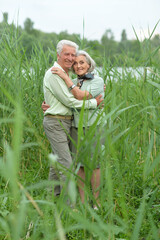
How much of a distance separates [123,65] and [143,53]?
1.09 meters

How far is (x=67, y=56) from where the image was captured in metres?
2.71

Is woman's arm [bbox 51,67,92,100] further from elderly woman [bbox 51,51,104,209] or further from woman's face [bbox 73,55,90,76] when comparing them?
woman's face [bbox 73,55,90,76]

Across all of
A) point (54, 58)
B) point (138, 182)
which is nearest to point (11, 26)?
point (54, 58)

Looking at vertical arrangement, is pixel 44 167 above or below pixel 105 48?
below

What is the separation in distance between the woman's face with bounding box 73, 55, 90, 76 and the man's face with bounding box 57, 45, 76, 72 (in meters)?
0.05

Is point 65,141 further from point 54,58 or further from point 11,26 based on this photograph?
point 11,26

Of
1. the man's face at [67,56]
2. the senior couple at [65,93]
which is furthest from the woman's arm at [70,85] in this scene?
the man's face at [67,56]

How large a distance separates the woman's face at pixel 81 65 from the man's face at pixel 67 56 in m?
0.05

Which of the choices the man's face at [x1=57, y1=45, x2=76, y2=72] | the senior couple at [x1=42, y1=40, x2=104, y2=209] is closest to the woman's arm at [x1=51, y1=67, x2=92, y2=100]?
the senior couple at [x1=42, y1=40, x2=104, y2=209]

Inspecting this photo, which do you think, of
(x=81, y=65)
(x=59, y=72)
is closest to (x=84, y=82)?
(x=81, y=65)

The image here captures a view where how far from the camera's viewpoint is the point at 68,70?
2898mm

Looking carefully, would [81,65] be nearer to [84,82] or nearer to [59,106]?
[84,82]

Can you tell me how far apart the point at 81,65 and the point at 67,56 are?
0.52 feet

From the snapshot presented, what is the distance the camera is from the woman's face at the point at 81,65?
272cm
